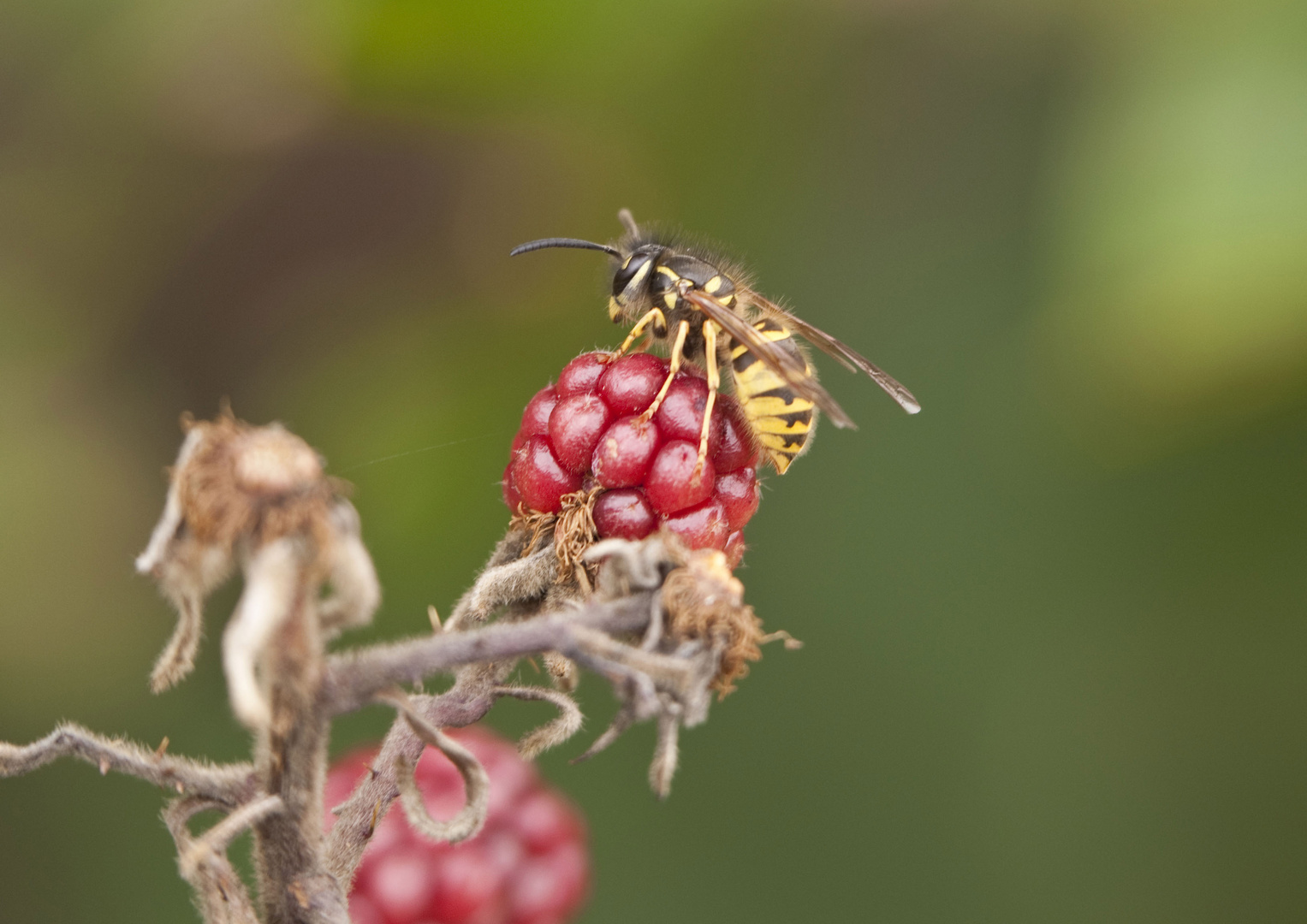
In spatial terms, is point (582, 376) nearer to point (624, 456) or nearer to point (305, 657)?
point (624, 456)

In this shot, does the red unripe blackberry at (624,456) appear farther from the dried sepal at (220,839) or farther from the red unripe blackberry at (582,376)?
the dried sepal at (220,839)

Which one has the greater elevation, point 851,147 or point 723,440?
point 851,147

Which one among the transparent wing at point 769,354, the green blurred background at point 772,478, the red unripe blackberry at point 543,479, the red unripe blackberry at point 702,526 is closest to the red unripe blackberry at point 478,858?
the red unripe blackberry at point 543,479

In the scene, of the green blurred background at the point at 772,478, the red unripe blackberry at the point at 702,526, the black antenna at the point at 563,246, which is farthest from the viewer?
the green blurred background at the point at 772,478

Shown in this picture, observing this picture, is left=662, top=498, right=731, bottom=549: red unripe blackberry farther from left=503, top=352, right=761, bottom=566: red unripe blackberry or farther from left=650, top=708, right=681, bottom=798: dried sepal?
left=650, top=708, right=681, bottom=798: dried sepal

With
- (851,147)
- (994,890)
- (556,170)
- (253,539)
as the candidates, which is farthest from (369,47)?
(994,890)

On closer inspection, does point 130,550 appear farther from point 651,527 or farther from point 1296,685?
point 1296,685

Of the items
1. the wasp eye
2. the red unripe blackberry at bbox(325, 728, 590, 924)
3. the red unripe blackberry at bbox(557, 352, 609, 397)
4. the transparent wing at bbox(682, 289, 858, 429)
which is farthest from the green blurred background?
the red unripe blackberry at bbox(557, 352, 609, 397)
